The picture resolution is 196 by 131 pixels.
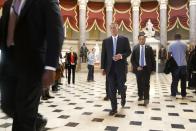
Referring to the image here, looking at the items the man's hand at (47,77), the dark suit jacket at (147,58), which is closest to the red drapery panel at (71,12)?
the dark suit jacket at (147,58)

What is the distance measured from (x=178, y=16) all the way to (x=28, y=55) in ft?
70.7

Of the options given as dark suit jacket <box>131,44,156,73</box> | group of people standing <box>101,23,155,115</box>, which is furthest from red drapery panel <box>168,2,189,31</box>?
group of people standing <box>101,23,155,115</box>

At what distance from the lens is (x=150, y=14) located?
2342 centimetres

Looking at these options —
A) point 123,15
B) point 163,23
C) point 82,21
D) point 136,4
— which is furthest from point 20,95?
point 123,15

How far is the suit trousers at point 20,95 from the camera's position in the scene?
6.58 feet

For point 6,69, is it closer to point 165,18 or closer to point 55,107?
point 55,107

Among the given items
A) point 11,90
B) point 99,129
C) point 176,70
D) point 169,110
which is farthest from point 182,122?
point 11,90

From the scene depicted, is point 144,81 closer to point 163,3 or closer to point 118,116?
point 118,116

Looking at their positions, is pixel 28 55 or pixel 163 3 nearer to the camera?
pixel 28 55

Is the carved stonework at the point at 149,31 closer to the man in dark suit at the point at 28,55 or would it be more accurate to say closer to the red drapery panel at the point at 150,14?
the red drapery panel at the point at 150,14

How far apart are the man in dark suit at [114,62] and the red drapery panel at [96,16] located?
17896 millimetres

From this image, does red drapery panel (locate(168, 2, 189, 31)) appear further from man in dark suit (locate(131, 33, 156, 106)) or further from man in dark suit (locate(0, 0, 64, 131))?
man in dark suit (locate(0, 0, 64, 131))

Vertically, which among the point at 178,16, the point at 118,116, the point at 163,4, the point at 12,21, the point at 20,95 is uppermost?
the point at 163,4

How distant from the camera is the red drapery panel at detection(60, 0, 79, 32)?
74.7 ft
